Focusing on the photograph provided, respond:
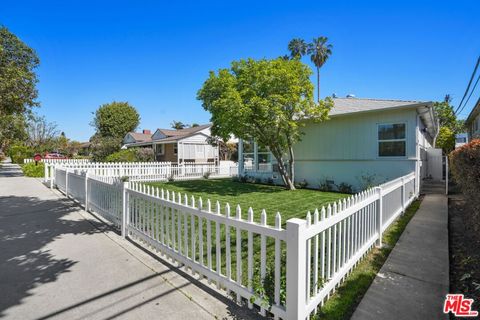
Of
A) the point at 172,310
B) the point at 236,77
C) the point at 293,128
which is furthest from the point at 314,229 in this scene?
the point at 236,77

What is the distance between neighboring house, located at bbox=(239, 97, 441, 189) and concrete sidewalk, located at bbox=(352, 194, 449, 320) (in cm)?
595

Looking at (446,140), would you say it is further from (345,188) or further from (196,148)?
(196,148)

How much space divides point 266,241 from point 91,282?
235 cm

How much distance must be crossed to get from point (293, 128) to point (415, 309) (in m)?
8.90

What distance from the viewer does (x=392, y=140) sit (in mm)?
10820

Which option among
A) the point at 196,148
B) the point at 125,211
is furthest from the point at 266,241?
the point at 196,148

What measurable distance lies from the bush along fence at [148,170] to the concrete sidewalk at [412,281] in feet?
44.9

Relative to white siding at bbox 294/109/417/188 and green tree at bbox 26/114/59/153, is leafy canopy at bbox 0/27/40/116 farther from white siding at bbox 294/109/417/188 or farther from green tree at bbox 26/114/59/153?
green tree at bbox 26/114/59/153

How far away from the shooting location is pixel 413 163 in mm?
10164

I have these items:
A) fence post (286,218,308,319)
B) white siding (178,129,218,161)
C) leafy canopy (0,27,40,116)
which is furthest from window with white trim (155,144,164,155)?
fence post (286,218,308,319)

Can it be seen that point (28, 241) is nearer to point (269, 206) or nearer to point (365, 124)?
point (269, 206)

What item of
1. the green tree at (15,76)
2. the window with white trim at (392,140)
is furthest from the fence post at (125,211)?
the window with white trim at (392,140)

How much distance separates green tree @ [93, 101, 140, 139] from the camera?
142 ft

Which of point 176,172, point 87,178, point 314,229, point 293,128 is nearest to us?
point 314,229
